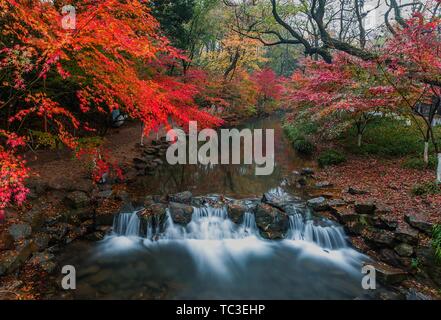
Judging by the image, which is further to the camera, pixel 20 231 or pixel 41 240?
pixel 41 240

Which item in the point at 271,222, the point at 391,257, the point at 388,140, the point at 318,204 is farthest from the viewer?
the point at 388,140

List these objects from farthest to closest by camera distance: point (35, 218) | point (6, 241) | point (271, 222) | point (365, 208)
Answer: point (271, 222), point (365, 208), point (35, 218), point (6, 241)

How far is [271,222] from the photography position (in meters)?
7.97

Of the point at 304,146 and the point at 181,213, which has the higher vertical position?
the point at 304,146

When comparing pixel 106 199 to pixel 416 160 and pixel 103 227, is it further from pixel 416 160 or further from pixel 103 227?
pixel 416 160

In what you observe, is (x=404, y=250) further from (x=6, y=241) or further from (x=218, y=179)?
(x=6, y=241)

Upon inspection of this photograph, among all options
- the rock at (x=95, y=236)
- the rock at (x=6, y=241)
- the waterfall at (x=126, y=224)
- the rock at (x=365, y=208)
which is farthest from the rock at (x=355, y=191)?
the rock at (x=6, y=241)

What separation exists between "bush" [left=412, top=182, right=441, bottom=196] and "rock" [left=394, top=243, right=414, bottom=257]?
2.53m

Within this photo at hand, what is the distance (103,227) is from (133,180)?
3.48 meters

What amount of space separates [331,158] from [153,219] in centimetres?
867

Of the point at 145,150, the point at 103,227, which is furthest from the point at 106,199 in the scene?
the point at 145,150

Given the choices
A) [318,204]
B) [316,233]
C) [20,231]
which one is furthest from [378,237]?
[20,231]

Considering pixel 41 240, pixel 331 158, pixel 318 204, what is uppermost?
pixel 331 158

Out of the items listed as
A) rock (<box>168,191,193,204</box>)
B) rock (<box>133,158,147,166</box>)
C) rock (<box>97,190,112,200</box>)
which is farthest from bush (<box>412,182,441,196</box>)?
rock (<box>133,158,147,166</box>)
